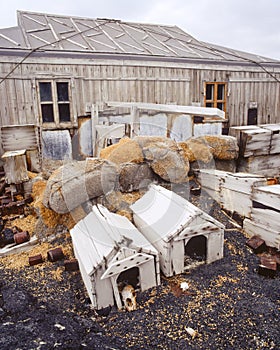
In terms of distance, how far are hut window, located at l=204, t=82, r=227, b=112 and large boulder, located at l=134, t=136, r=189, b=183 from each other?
6.22 m

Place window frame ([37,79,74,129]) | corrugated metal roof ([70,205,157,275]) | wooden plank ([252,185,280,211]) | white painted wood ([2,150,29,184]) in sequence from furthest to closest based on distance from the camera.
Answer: window frame ([37,79,74,129]) → white painted wood ([2,150,29,184]) → wooden plank ([252,185,280,211]) → corrugated metal roof ([70,205,157,275])

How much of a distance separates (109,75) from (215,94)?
425cm

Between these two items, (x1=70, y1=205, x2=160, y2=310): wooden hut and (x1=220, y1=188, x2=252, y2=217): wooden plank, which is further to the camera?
(x1=220, y1=188, x2=252, y2=217): wooden plank

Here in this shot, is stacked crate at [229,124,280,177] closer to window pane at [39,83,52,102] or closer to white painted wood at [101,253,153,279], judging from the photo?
white painted wood at [101,253,153,279]

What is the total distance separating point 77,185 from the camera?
433cm

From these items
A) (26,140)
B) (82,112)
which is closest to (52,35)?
(82,112)

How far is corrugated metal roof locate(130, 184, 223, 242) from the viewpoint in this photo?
3.43m

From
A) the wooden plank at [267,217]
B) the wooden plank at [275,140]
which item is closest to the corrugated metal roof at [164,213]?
the wooden plank at [267,217]

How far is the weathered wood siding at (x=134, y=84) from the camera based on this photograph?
7871 mm

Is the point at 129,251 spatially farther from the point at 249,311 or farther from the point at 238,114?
the point at 238,114

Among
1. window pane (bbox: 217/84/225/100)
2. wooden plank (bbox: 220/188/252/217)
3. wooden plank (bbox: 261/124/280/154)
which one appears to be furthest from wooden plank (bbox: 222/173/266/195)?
window pane (bbox: 217/84/225/100)

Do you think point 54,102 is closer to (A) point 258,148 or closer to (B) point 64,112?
(B) point 64,112

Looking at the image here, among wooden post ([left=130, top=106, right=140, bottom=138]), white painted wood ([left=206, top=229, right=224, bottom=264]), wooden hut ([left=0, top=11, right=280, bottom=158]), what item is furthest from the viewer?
wooden hut ([left=0, top=11, right=280, bottom=158])

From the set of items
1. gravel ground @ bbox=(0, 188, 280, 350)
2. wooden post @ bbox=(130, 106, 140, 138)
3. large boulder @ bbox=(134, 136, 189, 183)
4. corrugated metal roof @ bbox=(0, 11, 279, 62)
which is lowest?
gravel ground @ bbox=(0, 188, 280, 350)
